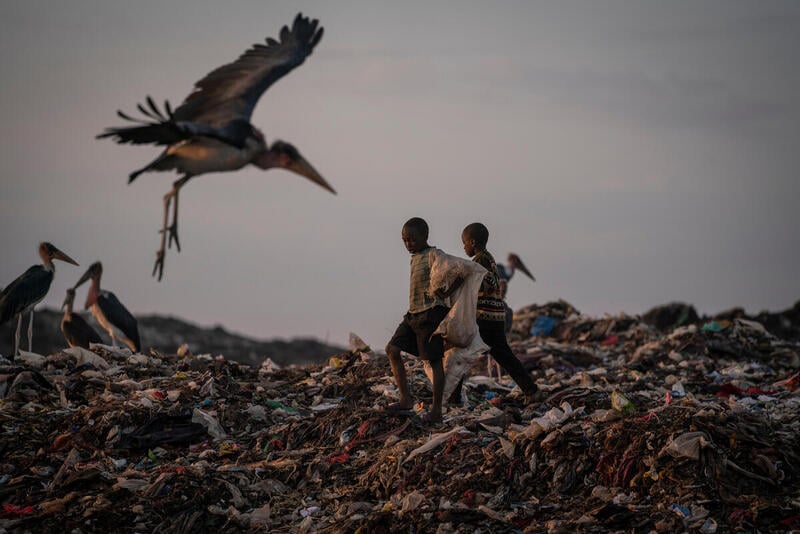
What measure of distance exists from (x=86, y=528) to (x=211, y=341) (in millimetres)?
18380

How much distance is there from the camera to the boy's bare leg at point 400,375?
267 inches

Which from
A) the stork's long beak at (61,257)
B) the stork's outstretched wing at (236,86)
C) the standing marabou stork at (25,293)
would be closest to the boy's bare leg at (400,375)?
the stork's outstretched wing at (236,86)

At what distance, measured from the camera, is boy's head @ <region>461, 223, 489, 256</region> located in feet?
23.4

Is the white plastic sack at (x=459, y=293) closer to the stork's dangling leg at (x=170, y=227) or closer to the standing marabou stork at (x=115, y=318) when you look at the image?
the stork's dangling leg at (x=170, y=227)

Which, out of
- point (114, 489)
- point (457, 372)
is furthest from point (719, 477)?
point (114, 489)

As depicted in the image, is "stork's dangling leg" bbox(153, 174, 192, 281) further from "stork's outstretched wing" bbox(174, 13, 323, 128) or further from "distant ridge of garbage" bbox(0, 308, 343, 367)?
"distant ridge of garbage" bbox(0, 308, 343, 367)

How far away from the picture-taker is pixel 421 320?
6.76 meters

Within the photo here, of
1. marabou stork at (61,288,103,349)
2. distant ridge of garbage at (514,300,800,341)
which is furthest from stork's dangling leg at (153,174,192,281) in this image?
distant ridge of garbage at (514,300,800,341)

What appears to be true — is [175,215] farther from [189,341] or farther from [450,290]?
[189,341]

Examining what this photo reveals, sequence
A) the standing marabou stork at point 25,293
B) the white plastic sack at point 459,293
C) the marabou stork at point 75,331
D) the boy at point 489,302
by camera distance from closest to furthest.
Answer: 1. the white plastic sack at point 459,293
2. the boy at point 489,302
3. the standing marabou stork at point 25,293
4. the marabou stork at point 75,331

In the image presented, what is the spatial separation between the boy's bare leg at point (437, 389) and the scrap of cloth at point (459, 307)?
6 cm

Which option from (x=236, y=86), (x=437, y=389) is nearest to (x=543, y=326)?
(x=236, y=86)

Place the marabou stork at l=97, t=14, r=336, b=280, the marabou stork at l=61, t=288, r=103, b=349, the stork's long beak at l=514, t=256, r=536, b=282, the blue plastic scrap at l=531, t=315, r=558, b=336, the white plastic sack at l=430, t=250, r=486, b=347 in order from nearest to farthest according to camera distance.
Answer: the white plastic sack at l=430, t=250, r=486, b=347 → the marabou stork at l=97, t=14, r=336, b=280 → the marabou stork at l=61, t=288, r=103, b=349 → the blue plastic scrap at l=531, t=315, r=558, b=336 → the stork's long beak at l=514, t=256, r=536, b=282

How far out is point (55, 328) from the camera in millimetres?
23703
